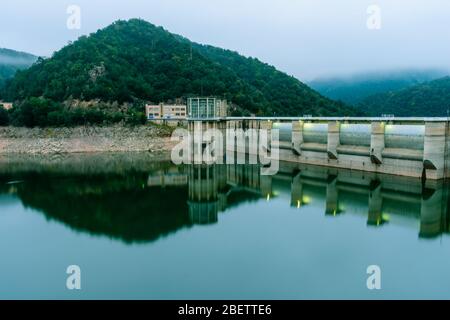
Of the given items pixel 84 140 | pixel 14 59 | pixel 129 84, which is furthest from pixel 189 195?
pixel 14 59

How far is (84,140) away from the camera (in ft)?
182

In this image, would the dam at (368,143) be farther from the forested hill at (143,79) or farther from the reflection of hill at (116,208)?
the forested hill at (143,79)

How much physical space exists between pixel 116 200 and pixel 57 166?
18146 mm

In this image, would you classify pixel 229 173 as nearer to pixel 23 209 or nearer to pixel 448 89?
pixel 23 209

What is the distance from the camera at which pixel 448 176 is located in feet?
96.1

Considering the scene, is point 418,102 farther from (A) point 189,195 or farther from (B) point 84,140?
(A) point 189,195

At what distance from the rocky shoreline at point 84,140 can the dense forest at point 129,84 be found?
158 centimetres

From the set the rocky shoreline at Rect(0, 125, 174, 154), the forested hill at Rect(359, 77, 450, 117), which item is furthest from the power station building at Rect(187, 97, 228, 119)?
the forested hill at Rect(359, 77, 450, 117)

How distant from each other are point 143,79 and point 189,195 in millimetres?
50984

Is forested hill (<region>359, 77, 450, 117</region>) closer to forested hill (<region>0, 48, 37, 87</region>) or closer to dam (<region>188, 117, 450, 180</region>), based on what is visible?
dam (<region>188, 117, 450, 180</region>)

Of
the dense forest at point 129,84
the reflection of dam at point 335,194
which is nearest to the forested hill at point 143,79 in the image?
the dense forest at point 129,84

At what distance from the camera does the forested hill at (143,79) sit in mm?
67375

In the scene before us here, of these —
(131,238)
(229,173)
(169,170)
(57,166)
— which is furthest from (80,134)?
(131,238)

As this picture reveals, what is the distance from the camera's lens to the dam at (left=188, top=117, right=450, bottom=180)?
92.7ft
